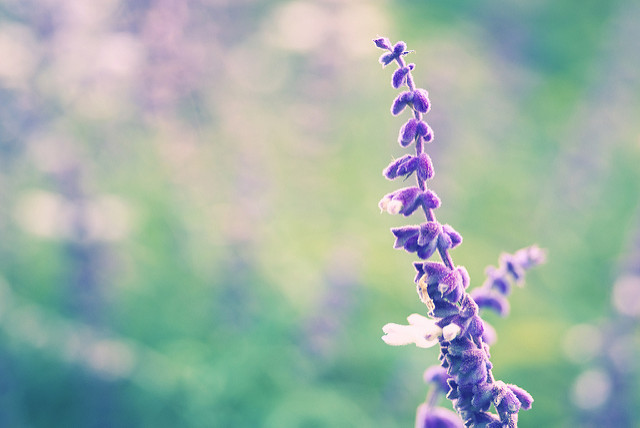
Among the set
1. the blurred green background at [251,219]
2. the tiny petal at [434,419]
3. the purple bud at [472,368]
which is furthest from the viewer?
the blurred green background at [251,219]

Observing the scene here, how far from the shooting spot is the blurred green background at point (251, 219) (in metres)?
4.05

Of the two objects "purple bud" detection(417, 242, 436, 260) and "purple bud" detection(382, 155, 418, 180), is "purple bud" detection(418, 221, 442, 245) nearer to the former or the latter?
"purple bud" detection(417, 242, 436, 260)

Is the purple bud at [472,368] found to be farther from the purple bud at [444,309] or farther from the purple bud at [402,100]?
the purple bud at [402,100]

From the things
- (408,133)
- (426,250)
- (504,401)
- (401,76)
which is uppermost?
(401,76)

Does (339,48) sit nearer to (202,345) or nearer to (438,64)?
(438,64)

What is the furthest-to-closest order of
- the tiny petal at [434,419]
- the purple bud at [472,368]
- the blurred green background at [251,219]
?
the blurred green background at [251,219] < the tiny petal at [434,419] < the purple bud at [472,368]

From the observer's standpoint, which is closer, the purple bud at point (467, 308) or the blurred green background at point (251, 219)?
the purple bud at point (467, 308)

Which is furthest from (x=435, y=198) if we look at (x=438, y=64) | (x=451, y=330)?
(x=438, y=64)

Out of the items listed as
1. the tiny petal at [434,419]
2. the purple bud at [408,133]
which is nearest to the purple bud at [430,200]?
the purple bud at [408,133]

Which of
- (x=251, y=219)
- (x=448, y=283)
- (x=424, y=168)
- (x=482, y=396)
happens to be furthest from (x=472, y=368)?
(x=251, y=219)

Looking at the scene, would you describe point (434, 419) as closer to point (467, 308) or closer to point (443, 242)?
point (467, 308)

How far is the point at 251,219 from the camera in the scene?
15.2 ft

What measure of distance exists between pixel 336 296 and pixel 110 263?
1637 mm

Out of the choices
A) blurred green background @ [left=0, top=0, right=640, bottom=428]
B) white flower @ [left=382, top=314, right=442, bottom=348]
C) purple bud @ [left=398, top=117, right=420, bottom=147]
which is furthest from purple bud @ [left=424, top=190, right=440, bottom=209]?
blurred green background @ [left=0, top=0, right=640, bottom=428]
